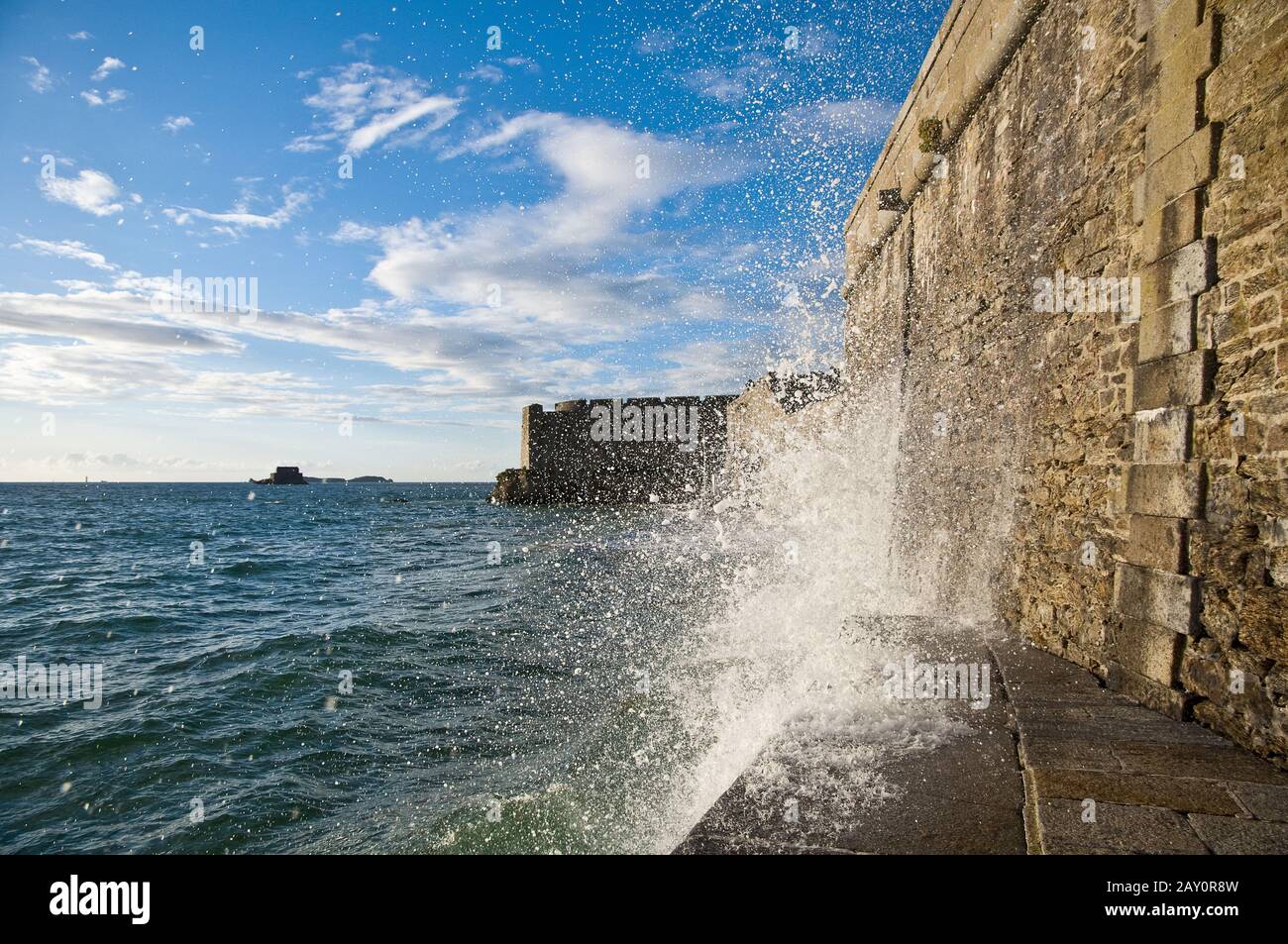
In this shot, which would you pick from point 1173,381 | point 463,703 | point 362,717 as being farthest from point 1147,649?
point 362,717

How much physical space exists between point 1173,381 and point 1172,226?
34.0 inches

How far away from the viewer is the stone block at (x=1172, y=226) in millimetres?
3412

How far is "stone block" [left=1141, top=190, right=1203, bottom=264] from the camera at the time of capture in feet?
11.2

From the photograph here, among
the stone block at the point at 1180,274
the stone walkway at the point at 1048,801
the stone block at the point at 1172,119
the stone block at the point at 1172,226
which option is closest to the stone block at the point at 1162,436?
the stone block at the point at 1180,274

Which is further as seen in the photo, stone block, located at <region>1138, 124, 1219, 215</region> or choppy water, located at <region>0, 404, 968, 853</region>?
choppy water, located at <region>0, 404, 968, 853</region>

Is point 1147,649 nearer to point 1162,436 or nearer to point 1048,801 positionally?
point 1162,436


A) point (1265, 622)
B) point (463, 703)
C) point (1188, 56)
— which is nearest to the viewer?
point (1265, 622)

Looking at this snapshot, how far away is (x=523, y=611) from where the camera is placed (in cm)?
1158

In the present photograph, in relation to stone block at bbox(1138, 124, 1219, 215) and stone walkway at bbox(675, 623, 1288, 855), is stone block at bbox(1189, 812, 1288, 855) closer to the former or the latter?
stone walkway at bbox(675, 623, 1288, 855)

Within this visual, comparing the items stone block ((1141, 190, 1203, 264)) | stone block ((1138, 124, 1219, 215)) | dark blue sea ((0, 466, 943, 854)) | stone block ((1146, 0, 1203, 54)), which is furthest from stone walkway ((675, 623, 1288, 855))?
stone block ((1146, 0, 1203, 54))

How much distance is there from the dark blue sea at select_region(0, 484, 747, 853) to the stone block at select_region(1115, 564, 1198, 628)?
2802 mm

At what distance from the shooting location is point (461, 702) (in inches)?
285

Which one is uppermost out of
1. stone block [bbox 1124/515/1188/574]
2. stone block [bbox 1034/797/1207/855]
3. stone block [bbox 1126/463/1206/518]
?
stone block [bbox 1126/463/1206/518]
